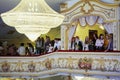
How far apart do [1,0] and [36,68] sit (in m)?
4.20

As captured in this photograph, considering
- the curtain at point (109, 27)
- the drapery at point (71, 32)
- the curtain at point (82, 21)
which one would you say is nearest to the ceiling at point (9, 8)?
the curtain at point (82, 21)

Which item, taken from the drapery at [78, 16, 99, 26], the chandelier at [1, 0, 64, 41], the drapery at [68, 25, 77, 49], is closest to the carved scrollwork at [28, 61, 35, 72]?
the drapery at [68, 25, 77, 49]

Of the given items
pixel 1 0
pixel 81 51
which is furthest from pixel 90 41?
pixel 1 0

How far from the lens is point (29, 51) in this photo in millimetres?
23797

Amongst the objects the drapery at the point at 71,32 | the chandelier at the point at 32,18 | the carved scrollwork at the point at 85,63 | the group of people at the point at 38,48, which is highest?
the chandelier at the point at 32,18

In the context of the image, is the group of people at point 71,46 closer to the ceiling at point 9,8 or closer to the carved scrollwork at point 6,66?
the carved scrollwork at point 6,66

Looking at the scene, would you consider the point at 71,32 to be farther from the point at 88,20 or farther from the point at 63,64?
the point at 63,64

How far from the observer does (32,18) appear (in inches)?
574

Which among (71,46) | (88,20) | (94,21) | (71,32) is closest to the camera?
(94,21)

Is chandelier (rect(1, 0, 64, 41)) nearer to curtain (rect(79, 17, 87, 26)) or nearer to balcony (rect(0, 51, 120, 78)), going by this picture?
balcony (rect(0, 51, 120, 78))

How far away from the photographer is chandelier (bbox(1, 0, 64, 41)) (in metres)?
14.6

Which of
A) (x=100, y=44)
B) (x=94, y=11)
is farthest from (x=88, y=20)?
(x=100, y=44)

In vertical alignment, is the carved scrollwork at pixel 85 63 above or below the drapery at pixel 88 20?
below

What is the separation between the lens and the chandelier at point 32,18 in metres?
14.6
